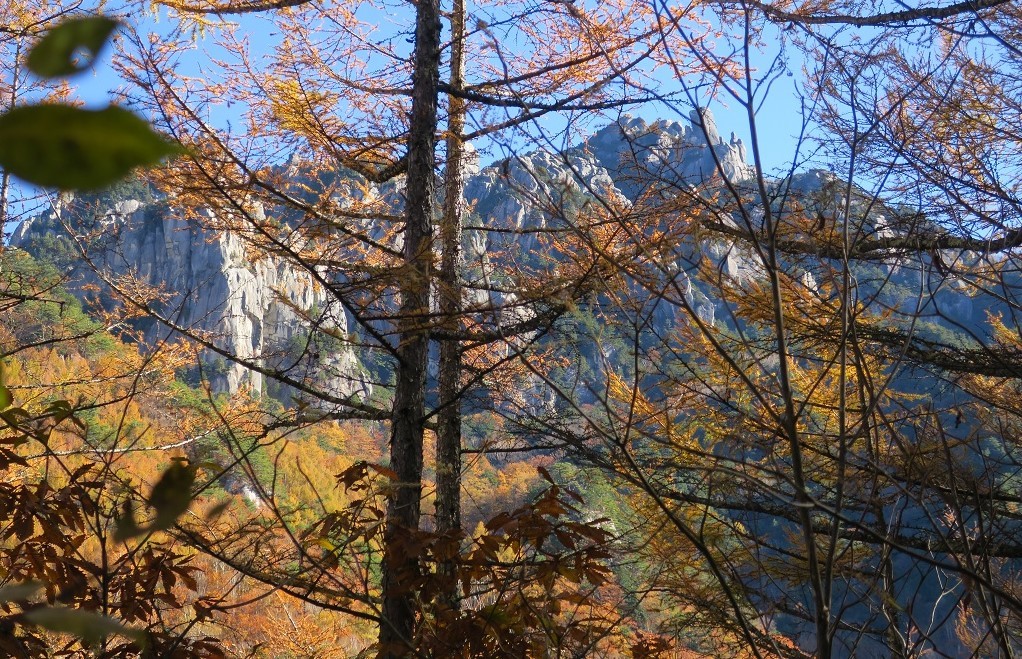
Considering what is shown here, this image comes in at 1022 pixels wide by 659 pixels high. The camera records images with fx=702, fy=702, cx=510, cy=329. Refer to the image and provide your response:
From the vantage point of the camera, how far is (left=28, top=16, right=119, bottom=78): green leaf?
0.51 ft

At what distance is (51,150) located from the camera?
0.14 metres

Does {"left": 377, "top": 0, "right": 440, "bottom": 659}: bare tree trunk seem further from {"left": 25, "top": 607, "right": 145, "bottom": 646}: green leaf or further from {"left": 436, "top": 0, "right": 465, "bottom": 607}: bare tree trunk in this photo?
{"left": 25, "top": 607, "right": 145, "bottom": 646}: green leaf

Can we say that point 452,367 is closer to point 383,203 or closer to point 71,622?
point 383,203

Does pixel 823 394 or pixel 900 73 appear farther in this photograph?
pixel 823 394

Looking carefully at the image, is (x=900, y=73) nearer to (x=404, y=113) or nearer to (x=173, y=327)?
(x=404, y=113)

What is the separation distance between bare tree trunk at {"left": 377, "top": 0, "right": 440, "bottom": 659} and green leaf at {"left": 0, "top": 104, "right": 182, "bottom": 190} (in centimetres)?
181

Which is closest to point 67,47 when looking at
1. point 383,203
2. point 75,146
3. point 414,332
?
point 75,146

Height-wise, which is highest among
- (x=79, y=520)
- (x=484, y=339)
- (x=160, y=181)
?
(x=160, y=181)

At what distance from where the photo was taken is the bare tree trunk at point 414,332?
2369mm

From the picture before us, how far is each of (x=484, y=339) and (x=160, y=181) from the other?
1.64 metres

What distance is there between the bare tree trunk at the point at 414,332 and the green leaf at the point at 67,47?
1.81m

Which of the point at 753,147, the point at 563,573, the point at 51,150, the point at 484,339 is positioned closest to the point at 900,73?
the point at 484,339

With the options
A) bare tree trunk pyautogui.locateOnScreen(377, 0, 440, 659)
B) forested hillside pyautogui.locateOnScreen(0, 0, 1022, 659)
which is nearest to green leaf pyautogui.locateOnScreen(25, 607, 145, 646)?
forested hillside pyautogui.locateOnScreen(0, 0, 1022, 659)

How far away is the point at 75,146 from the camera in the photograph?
141mm
